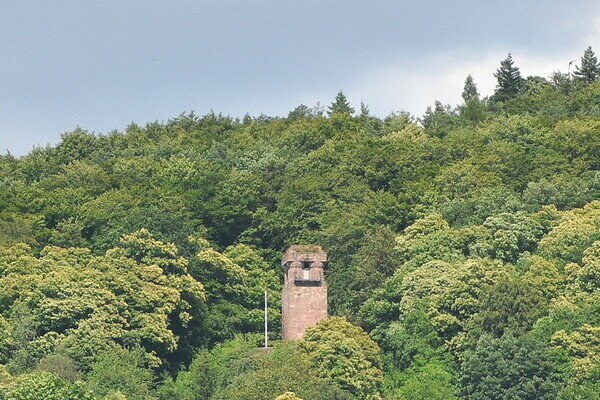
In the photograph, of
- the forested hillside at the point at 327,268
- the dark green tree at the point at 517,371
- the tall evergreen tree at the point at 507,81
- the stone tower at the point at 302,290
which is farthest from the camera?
the tall evergreen tree at the point at 507,81

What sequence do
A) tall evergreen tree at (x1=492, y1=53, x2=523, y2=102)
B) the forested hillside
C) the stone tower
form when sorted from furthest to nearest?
1. tall evergreen tree at (x1=492, y1=53, x2=523, y2=102)
2. the stone tower
3. the forested hillside

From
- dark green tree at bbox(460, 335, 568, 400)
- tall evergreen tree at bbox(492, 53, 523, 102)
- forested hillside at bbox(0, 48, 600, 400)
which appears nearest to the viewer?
dark green tree at bbox(460, 335, 568, 400)

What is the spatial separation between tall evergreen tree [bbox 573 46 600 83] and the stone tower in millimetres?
51603

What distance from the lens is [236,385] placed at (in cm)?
7156

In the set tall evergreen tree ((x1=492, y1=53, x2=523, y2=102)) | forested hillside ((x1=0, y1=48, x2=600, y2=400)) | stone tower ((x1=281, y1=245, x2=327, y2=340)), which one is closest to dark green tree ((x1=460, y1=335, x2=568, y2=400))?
forested hillside ((x1=0, y1=48, x2=600, y2=400))

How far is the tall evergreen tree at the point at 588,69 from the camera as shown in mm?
129125

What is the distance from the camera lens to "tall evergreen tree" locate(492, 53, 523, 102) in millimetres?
128125

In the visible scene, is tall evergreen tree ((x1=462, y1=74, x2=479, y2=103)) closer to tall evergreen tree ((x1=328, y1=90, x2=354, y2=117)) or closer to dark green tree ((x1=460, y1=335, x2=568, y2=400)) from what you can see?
tall evergreen tree ((x1=328, y1=90, x2=354, y2=117))

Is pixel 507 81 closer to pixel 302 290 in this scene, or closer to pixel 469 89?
pixel 469 89

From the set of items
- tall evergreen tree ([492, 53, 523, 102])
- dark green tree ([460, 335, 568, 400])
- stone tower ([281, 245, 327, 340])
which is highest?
tall evergreen tree ([492, 53, 523, 102])

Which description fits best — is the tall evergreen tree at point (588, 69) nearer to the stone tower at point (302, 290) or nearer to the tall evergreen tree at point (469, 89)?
the tall evergreen tree at point (469, 89)

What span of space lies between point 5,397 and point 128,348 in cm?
825

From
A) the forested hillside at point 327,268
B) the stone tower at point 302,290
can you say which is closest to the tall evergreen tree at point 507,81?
the forested hillside at point 327,268

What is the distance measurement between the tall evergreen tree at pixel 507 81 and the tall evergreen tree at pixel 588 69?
4.05m
